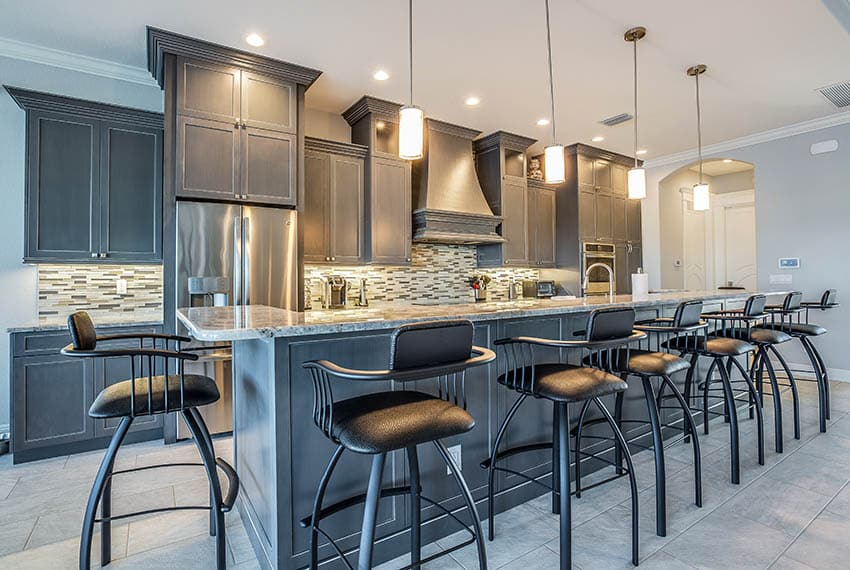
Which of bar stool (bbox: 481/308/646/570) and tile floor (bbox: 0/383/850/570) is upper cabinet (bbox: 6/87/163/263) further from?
bar stool (bbox: 481/308/646/570)

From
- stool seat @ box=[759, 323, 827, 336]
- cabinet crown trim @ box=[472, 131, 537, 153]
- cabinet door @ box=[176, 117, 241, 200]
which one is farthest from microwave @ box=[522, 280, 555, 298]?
cabinet door @ box=[176, 117, 241, 200]

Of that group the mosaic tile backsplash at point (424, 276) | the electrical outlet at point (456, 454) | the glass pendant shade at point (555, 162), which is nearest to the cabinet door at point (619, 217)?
the mosaic tile backsplash at point (424, 276)

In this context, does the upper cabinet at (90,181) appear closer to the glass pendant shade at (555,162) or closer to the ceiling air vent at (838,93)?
the glass pendant shade at (555,162)

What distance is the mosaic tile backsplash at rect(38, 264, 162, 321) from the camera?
10.8 feet

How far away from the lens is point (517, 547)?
6.07 feet

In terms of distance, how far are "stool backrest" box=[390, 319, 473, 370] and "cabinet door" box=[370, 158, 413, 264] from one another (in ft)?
10.0

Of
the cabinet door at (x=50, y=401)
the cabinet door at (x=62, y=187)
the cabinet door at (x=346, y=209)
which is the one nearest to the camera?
the cabinet door at (x=50, y=401)

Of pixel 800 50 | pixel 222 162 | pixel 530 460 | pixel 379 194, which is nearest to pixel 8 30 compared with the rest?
pixel 222 162

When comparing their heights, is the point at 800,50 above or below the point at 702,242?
above

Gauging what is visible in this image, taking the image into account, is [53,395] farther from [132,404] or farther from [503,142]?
[503,142]

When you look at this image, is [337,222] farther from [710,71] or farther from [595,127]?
[710,71]

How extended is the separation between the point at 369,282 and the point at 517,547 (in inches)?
126

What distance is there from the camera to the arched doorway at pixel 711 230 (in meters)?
6.71

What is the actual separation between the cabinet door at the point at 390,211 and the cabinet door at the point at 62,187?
2.18 metres
